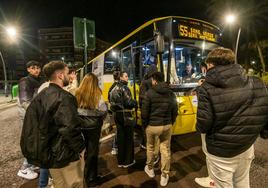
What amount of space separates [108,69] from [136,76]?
3.80 metres

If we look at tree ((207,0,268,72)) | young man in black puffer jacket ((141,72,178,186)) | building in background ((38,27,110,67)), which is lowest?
young man in black puffer jacket ((141,72,178,186))

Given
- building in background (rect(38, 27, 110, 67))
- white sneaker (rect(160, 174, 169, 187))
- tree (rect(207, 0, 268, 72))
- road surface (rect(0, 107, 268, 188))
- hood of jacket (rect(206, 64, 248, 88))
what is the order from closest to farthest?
hood of jacket (rect(206, 64, 248, 88)), white sneaker (rect(160, 174, 169, 187)), road surface (rect(0, 107, 268, 188)), tree (rect(207, 0, 268, 72)), building in background (rect(38, 27, 110, 67))

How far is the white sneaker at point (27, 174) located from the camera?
409cm

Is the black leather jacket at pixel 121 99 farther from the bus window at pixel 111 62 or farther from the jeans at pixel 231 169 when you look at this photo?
the bus window at pixel 111 62

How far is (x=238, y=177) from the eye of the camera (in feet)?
7.80

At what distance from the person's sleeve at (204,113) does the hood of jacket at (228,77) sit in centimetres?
16

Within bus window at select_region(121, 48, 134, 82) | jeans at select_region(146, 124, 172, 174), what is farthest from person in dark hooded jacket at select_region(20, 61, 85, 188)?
bus window at select_region(121, 48, 134, 82)

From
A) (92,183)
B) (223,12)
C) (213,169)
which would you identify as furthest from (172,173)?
(223,12)

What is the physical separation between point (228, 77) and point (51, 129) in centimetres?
196

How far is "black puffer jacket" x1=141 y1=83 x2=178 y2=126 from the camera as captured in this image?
3.64 metres

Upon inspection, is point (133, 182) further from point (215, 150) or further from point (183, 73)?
point (183, 73)

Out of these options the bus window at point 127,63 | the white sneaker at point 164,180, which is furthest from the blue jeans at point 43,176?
the bus window at point 127,63

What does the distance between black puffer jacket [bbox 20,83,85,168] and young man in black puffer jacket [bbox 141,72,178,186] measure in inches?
66.9

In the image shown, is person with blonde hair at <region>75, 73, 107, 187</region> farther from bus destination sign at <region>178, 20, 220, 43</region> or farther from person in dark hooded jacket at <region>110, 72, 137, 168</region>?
bus destination sign at <region>178, 20, 220, 43</region>
